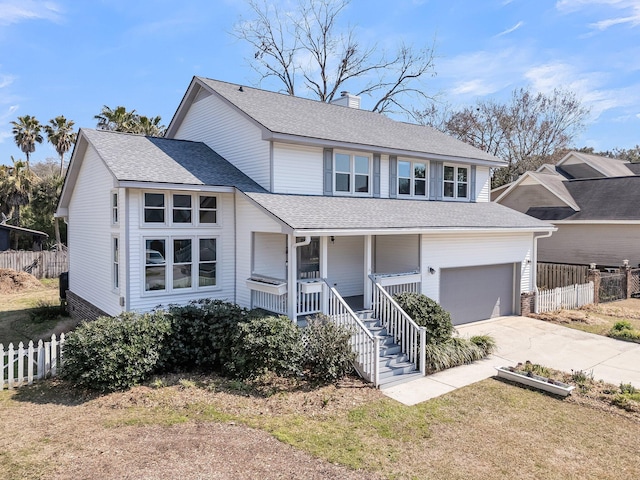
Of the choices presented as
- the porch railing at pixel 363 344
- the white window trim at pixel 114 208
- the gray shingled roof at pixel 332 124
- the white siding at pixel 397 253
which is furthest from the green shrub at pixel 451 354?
the white window trim at pixel 114 208

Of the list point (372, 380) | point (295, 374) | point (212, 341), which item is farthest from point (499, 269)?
point (212, 341)

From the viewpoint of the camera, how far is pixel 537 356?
11742 mm

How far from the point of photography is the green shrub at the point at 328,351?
9383mm

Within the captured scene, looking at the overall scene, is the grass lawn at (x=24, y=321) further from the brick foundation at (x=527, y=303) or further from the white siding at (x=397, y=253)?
the brick foundation at (x=527, y=303)

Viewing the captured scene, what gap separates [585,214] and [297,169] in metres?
19.4

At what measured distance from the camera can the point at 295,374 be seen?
9477mm

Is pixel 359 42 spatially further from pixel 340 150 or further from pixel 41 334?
pixel 41 334

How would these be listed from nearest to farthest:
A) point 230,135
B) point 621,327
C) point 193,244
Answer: point 193,244
point 621,327
point 230,135

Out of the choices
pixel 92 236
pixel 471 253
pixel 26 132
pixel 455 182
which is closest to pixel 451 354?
pixel 471 253

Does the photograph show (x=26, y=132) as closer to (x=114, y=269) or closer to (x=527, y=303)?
(x=114, y=269)

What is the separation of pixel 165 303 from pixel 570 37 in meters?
19.8

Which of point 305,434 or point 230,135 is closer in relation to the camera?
point 305,434

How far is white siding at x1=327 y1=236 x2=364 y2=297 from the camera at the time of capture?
1485cm

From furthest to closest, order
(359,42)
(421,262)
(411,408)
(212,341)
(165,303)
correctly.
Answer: (359,42), (421,262), (165,303), (212,341), (411,408)
